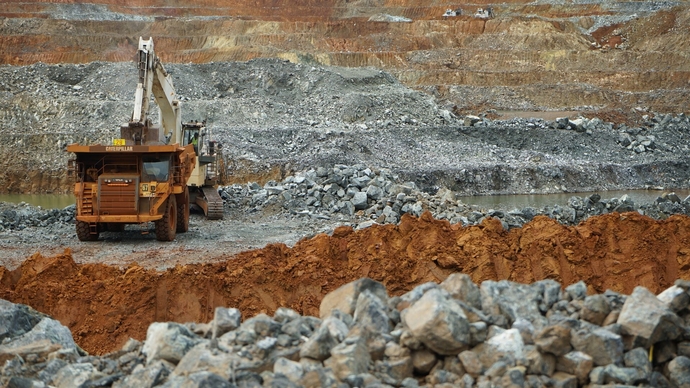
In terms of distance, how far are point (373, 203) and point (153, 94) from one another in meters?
5.28

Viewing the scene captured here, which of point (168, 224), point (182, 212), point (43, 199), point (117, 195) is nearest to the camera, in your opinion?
point (117, 195)

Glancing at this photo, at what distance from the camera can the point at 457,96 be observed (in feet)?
148

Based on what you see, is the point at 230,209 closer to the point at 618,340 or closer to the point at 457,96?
the point at 618,340

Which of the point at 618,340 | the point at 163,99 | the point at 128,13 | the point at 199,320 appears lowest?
the point at 199,320

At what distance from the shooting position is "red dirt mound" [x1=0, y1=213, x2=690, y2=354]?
11297 millimetres

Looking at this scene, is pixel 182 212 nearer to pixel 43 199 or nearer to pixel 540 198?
pixel 43 199

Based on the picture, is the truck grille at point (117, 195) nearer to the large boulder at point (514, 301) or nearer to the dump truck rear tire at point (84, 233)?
the dump truck rear tire at point (84, 233)

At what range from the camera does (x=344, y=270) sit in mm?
12461

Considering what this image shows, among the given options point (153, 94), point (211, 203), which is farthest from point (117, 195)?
point (211, 203)

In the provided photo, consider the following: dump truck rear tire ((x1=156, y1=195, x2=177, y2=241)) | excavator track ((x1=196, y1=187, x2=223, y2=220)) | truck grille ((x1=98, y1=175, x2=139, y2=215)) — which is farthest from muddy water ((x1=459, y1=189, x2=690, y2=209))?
truck grille ((x1=98, y1=175, x2=139, y2=215))

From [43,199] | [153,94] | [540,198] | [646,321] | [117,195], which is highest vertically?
[153,94]

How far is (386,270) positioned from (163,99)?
27.6 feet

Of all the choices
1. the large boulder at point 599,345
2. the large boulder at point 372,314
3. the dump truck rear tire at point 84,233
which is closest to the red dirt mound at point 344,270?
the dump truck rear tire at point 84,233

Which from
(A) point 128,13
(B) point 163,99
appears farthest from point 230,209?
(A) point 128,13
